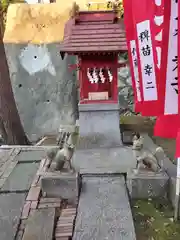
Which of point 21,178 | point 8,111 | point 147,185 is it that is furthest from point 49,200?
point 8,111

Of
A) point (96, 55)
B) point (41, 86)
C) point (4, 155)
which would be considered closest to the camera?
point (4, 155)

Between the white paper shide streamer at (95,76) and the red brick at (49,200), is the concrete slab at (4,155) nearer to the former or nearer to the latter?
the red brick at (49,200)

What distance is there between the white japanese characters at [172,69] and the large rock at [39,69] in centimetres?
1208

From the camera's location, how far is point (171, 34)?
329 centimetres

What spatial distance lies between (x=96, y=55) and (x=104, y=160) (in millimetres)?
3532

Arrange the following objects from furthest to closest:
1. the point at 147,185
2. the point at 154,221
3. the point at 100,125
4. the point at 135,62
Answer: the point at 100,125 → the point at 147,185 → the point at 154,221 → the point at 135,62

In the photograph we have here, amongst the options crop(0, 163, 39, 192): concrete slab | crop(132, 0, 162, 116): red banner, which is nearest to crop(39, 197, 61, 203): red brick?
crop(0, 163, 39, 192): concrete slab

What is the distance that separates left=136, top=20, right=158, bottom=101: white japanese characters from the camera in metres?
4.20

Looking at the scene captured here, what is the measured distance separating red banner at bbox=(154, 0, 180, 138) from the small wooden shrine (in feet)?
17.9

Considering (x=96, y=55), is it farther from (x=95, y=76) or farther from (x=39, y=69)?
(x=39, y=69)

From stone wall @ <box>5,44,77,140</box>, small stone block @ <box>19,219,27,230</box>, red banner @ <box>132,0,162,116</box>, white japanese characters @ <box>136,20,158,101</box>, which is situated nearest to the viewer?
red banner @ <box>132,0,162,116</box>

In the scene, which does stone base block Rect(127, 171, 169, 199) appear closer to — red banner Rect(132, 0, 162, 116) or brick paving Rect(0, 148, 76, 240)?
brick paving Rect(0, 148, 76, 240)

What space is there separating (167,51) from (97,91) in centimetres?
665

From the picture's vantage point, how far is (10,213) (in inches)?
231
